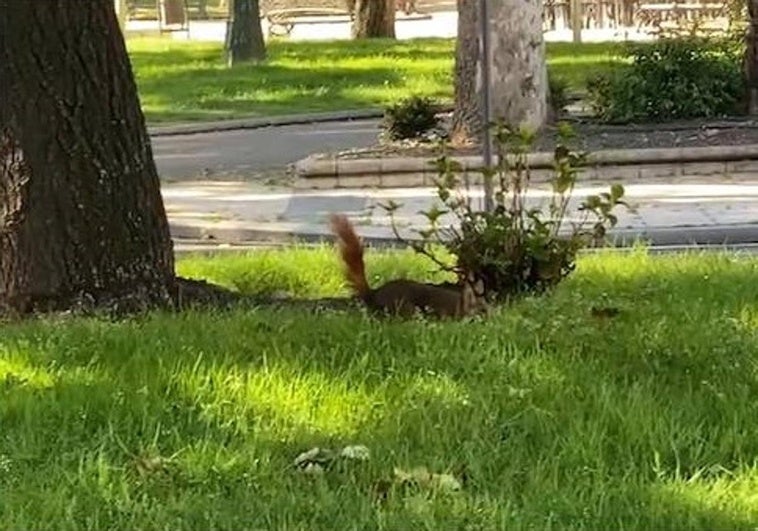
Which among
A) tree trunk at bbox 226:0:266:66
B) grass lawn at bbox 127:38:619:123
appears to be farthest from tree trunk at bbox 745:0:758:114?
tree trunk at bbox 226:0:266:66

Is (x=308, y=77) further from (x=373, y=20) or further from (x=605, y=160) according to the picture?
(x=605, y=160)

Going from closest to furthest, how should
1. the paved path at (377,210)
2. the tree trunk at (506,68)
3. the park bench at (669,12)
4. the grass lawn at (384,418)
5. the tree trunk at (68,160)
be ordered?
the grass lawn at (384,418)
the tree trunk at (68,160)
the paved path at (377,210)
the tree trunk at (506,68)
the park bench at (669,12)

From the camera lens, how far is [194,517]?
3.80m

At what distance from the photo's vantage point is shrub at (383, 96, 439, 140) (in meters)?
16.6

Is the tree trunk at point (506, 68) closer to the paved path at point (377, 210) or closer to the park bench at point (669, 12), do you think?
the paved path at point (377, 210)

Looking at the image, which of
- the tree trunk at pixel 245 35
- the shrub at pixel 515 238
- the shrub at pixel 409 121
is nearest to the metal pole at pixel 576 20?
the tree trunk at pixel 245 35

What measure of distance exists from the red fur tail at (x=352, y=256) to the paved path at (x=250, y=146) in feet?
31.8

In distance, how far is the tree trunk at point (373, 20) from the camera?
35156mm

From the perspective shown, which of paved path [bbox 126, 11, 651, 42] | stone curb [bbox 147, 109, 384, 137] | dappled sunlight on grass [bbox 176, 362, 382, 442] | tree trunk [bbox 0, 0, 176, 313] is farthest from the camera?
paved path [bbox 126, 11, 651, 42]

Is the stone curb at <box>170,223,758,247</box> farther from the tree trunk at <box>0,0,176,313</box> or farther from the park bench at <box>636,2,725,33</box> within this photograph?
the park bench at <box>636,2,725,33</box>

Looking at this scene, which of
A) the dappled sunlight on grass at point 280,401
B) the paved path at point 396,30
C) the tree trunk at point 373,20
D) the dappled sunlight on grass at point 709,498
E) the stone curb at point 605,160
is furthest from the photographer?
the paved path at point 396,30

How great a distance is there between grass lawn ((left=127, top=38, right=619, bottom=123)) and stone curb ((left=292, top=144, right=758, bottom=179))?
7.33 m

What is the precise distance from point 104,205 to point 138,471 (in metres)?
2.42

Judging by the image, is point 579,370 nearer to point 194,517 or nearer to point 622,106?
point 194,517
